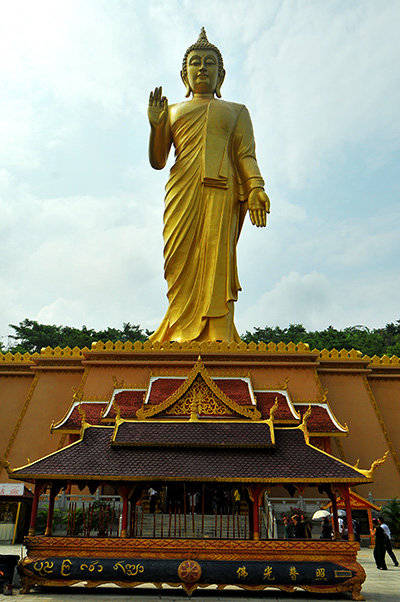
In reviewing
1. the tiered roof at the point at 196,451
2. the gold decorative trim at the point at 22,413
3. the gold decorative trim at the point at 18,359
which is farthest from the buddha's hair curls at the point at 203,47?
the tiered roof at the point at 196,451

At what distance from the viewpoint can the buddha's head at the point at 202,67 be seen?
18.6 metres

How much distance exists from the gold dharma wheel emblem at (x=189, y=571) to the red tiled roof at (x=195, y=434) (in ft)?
5.02

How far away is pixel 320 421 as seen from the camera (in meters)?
13.1

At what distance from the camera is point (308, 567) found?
23.4 ft

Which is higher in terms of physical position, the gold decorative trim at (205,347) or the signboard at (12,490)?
the gold decorative trim at (205,347)

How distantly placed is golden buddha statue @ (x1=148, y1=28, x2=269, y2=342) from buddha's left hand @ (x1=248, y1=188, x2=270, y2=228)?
0.03 metres

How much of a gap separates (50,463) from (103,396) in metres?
7.05

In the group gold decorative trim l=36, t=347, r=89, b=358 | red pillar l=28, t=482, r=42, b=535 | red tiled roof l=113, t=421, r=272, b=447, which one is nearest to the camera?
red pillar l=28, t=482, r=42, b=535

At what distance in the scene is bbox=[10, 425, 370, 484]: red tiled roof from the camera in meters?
7.28

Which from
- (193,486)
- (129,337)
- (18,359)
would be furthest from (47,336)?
(193,486)

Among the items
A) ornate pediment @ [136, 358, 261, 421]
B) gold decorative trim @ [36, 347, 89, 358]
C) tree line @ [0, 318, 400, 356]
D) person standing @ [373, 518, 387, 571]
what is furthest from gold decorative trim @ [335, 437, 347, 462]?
tree line @ [0, 318, 400, 356]

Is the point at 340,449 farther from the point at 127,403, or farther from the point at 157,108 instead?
the point at 157,108

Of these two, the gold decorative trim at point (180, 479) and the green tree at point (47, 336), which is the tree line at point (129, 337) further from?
the gold decorative trim at point (180, 479)

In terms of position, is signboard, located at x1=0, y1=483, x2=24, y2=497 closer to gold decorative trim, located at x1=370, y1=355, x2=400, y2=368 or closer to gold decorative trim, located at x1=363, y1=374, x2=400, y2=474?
gold decorative trim, located at x1=363, y1=374, x2=400, y2=474
